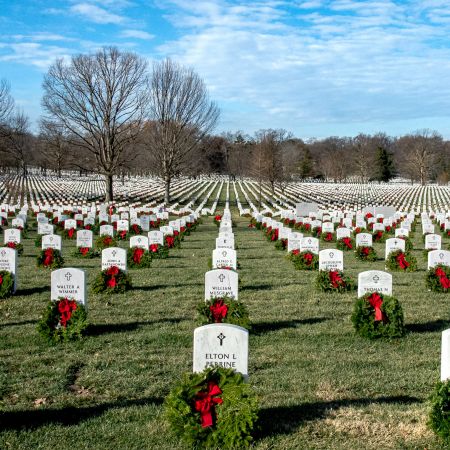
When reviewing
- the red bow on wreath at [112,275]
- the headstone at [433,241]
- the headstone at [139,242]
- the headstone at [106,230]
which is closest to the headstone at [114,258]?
the red bow on wreath at [112,275]

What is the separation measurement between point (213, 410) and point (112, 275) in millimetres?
7467

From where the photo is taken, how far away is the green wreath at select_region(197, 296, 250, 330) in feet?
28.8

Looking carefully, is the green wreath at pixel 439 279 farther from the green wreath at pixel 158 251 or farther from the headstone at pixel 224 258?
the green wreath at pixel 158 251

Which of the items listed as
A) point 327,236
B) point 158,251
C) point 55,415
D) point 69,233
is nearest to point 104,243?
point 158,251

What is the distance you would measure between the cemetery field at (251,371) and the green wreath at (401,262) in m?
2.55

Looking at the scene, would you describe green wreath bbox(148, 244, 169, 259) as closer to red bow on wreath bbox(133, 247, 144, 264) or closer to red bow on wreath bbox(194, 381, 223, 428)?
red bow on wreath bbox(133, 247, 144, 264)

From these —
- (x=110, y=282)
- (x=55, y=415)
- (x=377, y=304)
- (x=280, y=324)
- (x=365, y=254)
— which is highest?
(x=377, y=304)

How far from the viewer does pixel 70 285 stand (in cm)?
937

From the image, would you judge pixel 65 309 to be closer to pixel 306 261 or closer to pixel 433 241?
pixel 306 261

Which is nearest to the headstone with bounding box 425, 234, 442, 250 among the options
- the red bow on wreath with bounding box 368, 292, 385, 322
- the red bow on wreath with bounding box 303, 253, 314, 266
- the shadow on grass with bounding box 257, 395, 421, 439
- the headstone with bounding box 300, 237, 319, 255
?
the headstone with bounding box 300, 237, 319, 255

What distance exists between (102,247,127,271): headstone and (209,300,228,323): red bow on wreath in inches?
174

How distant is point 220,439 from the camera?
5.20 m

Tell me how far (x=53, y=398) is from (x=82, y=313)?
250cm

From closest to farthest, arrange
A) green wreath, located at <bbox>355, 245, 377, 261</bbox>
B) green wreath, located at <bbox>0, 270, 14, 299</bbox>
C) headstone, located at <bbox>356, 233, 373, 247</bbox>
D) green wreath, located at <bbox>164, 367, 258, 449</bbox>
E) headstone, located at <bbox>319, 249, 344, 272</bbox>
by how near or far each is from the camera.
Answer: green wreath, located at <bbox>164, 367, 258, 449</bbox> → green wreath, located at <bbox>0, 270, 14, 299</bbox> → headstone, located at <bbox>319, 249, 344, 272</bbox> → green wreath, located at <bbox>355, 245, 377, 261</bbox> → headstone, located at <bbox>356, 233, 373, 247</bbox>
